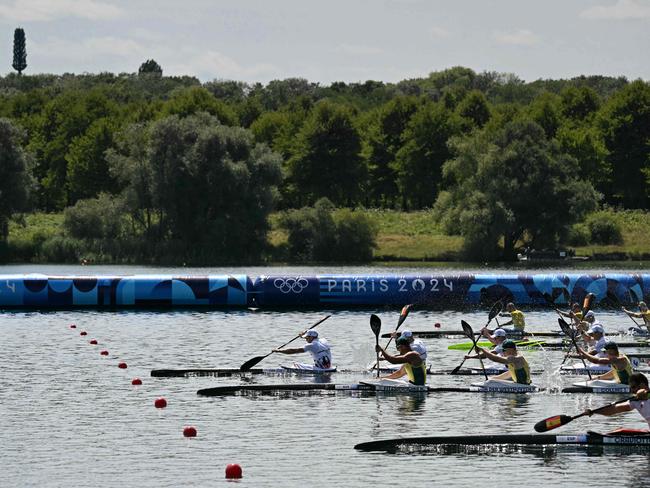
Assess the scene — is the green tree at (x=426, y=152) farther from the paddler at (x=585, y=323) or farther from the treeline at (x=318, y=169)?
the paddler at (x=585, y=323)

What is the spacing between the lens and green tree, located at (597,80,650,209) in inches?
5950

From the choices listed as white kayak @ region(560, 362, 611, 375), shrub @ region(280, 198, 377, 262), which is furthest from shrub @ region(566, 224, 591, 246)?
white kayak @ region(560, 362, 611, 375)

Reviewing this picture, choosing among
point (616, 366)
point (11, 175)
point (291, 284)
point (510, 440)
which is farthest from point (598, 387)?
point (11, 175)

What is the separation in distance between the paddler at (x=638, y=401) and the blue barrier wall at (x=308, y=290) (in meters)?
44.4

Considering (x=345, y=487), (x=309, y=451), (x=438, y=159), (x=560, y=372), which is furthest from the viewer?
(x=438, y=159)

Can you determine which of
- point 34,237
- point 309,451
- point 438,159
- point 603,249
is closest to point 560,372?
point 309,451

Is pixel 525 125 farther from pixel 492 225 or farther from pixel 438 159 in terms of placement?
pixel 438 159

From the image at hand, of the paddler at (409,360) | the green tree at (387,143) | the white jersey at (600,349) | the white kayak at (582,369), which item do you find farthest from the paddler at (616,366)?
the green tree at (387,143)

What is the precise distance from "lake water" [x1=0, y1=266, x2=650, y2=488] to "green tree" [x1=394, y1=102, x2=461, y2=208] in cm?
9739

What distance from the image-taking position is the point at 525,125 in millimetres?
131500

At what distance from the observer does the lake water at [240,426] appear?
30.3m

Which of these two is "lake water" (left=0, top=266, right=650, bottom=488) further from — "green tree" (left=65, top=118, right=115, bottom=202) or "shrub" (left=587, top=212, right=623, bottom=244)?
"green tree" (left=65, top=118, right=115, bottom=202)

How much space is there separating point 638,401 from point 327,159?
4932 inches

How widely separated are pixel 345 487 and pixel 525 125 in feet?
347
